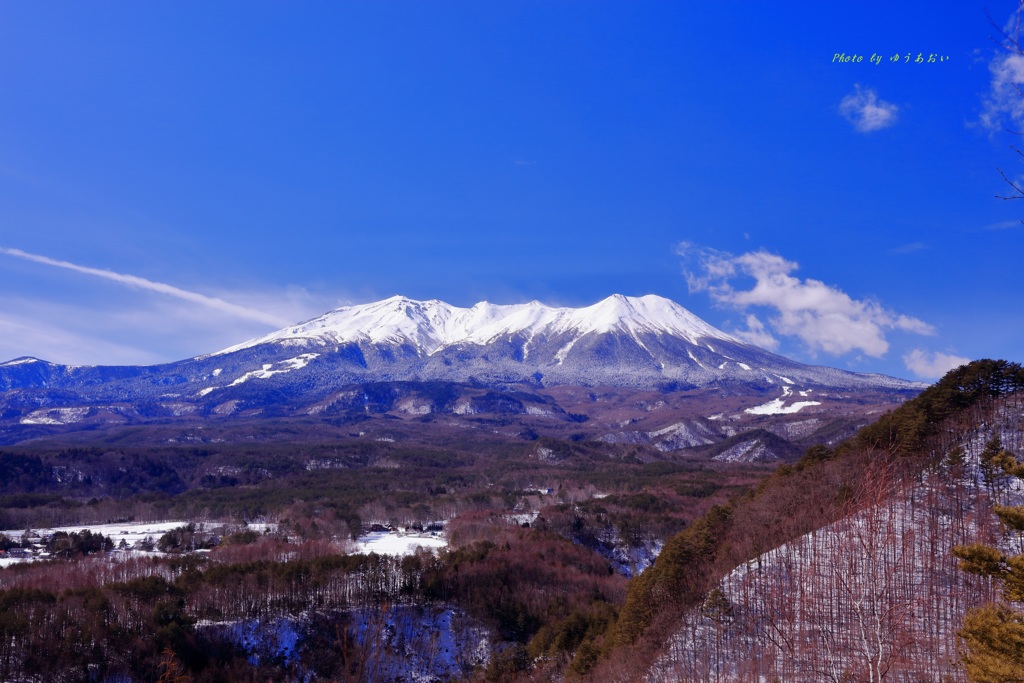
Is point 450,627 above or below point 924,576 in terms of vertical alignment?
below

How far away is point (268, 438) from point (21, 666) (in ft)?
518

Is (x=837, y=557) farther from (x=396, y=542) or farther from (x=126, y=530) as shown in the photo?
(x=126, y=530)

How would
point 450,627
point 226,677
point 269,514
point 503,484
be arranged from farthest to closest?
point 503,484
point 269,514
point 450,627
point 226,677

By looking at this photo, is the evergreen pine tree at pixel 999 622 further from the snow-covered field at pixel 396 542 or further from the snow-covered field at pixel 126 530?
the snow-covered field at pixel 126 530

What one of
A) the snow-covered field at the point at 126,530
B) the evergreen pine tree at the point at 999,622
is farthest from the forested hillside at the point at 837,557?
the snow-covered field at the point at 126,530

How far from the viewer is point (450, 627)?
161 feet

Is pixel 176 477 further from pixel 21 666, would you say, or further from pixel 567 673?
pixel 567 673

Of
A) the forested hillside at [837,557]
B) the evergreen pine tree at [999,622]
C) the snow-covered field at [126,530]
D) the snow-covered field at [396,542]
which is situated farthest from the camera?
the snow-covered field at [126,530]

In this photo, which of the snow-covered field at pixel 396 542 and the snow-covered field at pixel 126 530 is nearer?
the snow-covered field at pixel 396 542

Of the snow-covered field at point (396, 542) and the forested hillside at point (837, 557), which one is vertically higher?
the forested hillside at point (837, 557)

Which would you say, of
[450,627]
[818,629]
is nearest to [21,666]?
[450,627]

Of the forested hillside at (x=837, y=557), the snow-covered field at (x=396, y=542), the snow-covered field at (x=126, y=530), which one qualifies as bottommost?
the snow-covered field at (x=126, y=530)

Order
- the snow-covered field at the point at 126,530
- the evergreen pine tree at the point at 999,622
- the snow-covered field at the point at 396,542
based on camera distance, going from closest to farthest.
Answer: the evergreen pine tree at the point at 999,622
the snow-covered field at the point at 396,542
the snow-covered field at the point at 126,530

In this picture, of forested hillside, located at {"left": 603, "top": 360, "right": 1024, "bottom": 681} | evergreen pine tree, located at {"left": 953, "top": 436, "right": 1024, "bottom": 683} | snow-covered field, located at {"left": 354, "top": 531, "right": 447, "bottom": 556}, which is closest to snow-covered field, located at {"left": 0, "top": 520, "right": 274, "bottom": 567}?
snow-covered field, located at {"left": 354, "top": 531, "right": 447, "bottom": 556}
